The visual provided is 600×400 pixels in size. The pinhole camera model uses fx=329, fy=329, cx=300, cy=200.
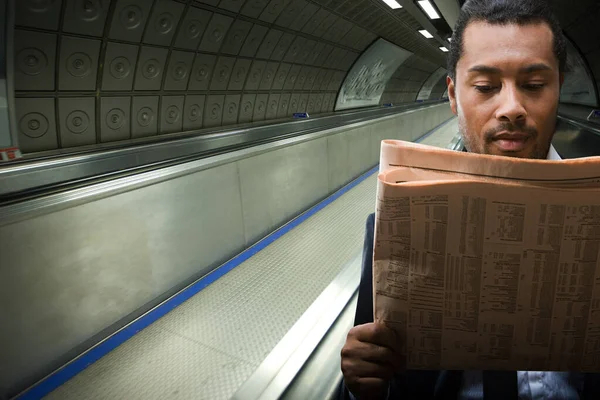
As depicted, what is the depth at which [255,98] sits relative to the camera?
7000 mm

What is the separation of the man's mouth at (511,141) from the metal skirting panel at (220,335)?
91.1 inches

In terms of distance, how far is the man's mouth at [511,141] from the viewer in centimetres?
103

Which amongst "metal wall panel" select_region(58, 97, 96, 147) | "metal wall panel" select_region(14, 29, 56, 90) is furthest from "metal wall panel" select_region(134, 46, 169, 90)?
"metal wall panel" select_region(14, 29, 56, 90)

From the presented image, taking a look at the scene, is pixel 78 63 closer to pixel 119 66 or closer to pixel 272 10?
pixel 119 66

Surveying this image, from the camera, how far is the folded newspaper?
0.78 m

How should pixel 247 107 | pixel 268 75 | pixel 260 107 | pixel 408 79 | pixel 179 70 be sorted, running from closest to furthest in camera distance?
pixel 179 70 → pixel 247 107 → pixel 268 75 → pixel 260 107 → pixel 408 79

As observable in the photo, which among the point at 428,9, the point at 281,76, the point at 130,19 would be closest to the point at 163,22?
the point at 130,19

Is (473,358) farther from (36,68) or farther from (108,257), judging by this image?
(36,68)

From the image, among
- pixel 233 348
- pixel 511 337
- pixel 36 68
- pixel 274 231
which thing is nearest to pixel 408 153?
pixel 511 337

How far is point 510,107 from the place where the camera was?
1.01m

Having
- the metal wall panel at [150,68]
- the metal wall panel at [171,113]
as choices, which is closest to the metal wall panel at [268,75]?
the metal wall panel at [171,113]

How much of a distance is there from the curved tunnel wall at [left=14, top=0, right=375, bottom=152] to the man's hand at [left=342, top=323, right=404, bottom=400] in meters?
3.86

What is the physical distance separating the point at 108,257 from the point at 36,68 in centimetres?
210

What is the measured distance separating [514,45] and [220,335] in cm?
285
